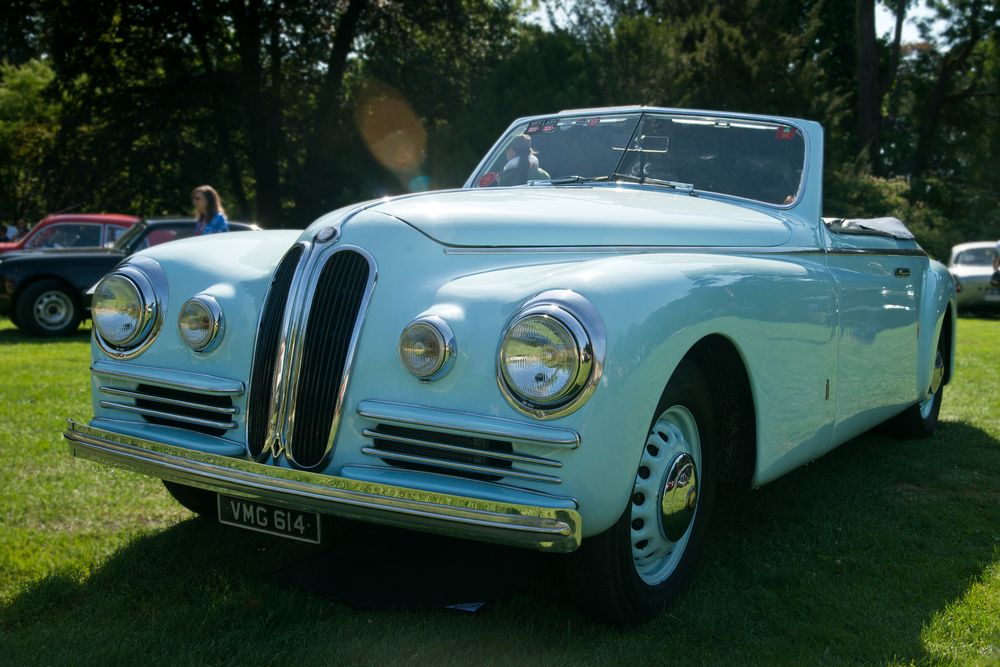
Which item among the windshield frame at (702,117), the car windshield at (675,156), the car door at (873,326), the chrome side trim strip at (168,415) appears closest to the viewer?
the chrome side trim strip at (168,415)

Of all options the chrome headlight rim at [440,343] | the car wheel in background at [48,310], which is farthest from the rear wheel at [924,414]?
the car wheel in background at [48,310]

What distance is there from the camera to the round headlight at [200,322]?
3111 mm

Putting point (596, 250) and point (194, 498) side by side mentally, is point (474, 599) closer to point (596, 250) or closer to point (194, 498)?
point (596, 250)

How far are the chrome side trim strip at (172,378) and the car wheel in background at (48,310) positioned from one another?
9267mm

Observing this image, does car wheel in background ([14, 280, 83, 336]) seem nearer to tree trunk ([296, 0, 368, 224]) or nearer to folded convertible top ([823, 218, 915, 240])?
folded convertible top ([823, 218, 915, 240])

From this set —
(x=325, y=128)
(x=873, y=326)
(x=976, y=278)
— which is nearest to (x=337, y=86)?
(x=325, y=128)

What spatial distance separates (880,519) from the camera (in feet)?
13.2

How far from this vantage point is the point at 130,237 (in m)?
11.8

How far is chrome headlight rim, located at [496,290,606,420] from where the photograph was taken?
8.00 ft

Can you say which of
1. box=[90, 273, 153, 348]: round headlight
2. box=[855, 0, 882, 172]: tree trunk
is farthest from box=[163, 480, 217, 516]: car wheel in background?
box=[855, 0, 882, 172]: tree trunk

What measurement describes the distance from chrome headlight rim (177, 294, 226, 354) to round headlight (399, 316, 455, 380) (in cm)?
77

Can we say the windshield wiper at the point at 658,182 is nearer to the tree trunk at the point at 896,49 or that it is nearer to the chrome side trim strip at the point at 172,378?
the chrome side trim strip at the point at 172,378

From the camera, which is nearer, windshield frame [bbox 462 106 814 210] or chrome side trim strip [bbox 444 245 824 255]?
chrome side trim strip [bbox 444 245 824 255]

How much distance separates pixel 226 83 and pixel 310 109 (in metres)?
2.55
